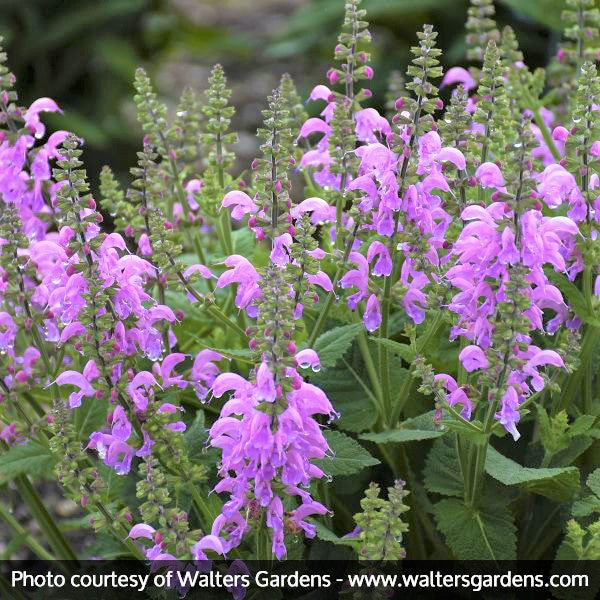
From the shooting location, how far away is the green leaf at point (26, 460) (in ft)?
8.14

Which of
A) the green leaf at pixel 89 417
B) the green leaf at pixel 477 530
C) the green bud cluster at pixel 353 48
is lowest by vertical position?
→ the green leaf at pixel 477 530

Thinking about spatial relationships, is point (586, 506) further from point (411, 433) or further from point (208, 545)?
point (208, 545)

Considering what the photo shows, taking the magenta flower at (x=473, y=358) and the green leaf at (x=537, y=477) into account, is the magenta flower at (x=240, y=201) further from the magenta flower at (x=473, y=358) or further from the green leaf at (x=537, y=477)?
the green leaf at (x=537, y=477)

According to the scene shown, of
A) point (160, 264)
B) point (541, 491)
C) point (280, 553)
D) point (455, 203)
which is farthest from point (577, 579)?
point (160, 264)

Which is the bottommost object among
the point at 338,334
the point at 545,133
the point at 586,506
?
the point at 586,506

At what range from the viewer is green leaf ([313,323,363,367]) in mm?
2311

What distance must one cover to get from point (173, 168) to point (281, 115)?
76cm

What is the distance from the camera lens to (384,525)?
1928 mm

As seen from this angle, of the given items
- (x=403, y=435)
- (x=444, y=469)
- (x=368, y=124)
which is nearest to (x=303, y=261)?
(x=403, y=435)

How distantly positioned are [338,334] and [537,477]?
0.57 meters

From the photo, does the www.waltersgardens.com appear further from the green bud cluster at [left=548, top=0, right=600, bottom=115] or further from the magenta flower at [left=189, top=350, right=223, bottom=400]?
the green bud cluster at [left=548, top=0, right=600, bottom=115]

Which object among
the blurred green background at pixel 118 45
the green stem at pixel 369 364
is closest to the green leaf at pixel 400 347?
the green stem at pixel 369 364

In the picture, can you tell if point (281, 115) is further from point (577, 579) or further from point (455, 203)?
point (577, 579)

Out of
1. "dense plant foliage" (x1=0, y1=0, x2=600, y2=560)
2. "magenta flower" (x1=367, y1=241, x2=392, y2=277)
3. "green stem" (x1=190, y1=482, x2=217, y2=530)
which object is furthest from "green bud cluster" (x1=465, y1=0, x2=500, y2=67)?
"green stem" (x1=190, y1=482, x2=217, y2=530)
